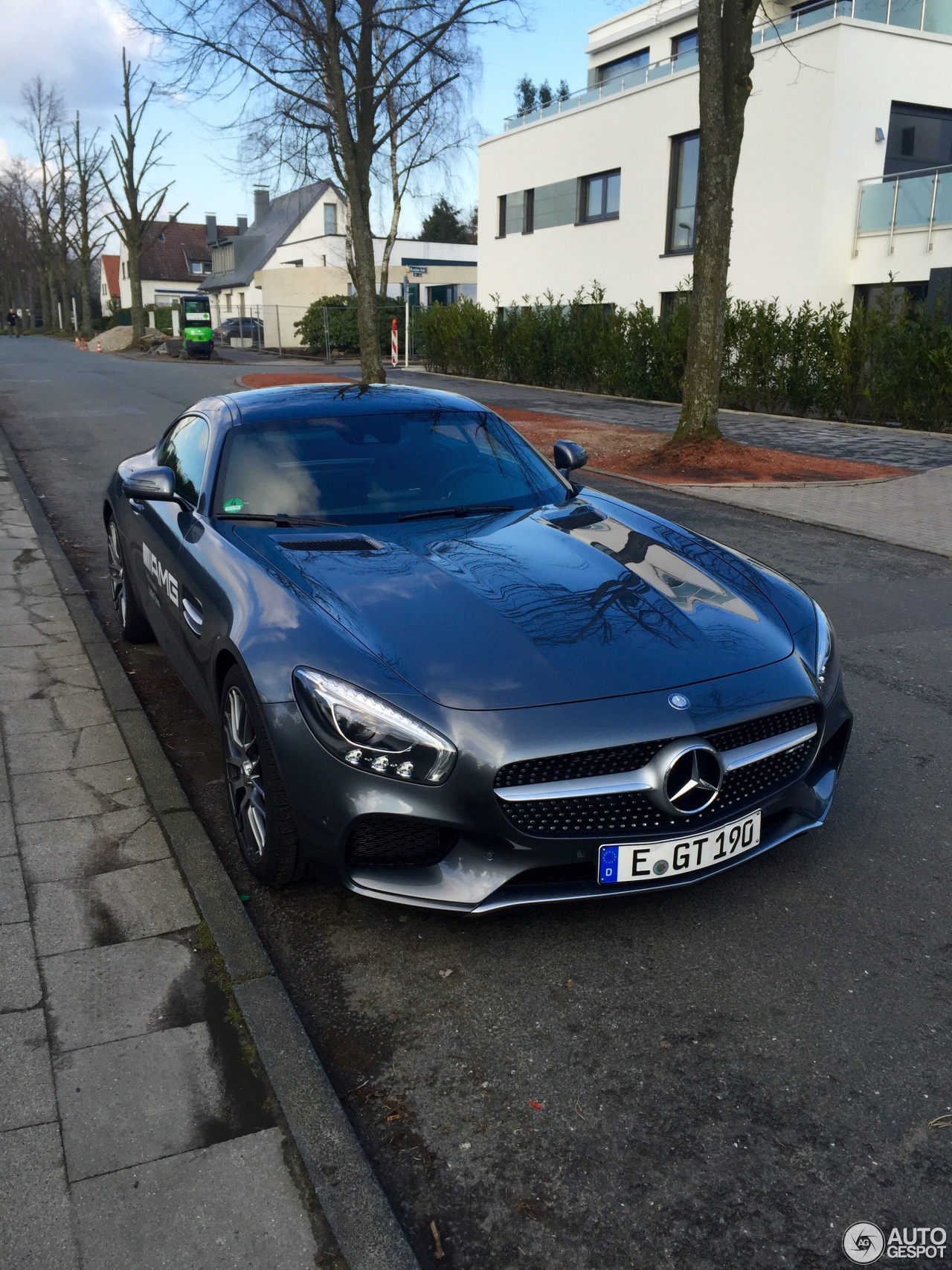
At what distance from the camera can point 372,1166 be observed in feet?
7.80

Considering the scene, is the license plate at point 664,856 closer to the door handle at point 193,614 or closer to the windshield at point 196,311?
the door handle at point 193,614

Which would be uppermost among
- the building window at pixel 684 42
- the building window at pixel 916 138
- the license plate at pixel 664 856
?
the building window at pixel 684 42

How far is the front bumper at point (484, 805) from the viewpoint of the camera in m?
2.85

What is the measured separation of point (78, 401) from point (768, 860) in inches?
815

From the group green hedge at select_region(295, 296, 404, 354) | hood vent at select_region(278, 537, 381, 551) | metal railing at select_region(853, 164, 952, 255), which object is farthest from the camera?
green hedge at select_region(295, 296, 404, 354)

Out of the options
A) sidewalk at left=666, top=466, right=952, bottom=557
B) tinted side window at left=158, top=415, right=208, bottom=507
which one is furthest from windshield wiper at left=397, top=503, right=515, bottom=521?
sidewalk at left=666, top=466, right=952, bottom=557

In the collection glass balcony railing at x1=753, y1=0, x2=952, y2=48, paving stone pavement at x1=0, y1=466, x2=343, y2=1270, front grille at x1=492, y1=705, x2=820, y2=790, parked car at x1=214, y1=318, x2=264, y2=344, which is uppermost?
glass balcony railing at x1=753, y1=0, x2=952, y2=48

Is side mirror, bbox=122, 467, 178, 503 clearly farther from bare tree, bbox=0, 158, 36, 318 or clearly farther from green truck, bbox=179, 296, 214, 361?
bare tree, bbox=0, 158, 36, 318

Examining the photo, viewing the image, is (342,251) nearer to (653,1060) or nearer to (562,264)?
(562,264)

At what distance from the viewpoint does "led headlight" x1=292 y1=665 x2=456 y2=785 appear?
287cm

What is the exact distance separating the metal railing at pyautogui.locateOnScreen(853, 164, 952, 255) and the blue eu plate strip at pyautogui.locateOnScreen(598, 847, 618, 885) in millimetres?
19566

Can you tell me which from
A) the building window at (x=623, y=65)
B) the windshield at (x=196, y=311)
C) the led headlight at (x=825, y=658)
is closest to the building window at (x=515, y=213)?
the building window at (x=623, y=65)

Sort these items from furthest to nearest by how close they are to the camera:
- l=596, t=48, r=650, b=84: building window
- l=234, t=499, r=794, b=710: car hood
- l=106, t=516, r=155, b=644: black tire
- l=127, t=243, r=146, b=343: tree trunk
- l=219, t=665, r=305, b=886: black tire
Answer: l=127, t=243, r=146, b=343: tree trunk < l=596, t=48, r=650, b=84: building window < l=106, t=516, r=155, b=644: black tire < l=219, t=665, r=305, b=886: black tire < l=234, t=499, r=794, b=710: car hood

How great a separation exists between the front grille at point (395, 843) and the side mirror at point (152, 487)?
208 cm
